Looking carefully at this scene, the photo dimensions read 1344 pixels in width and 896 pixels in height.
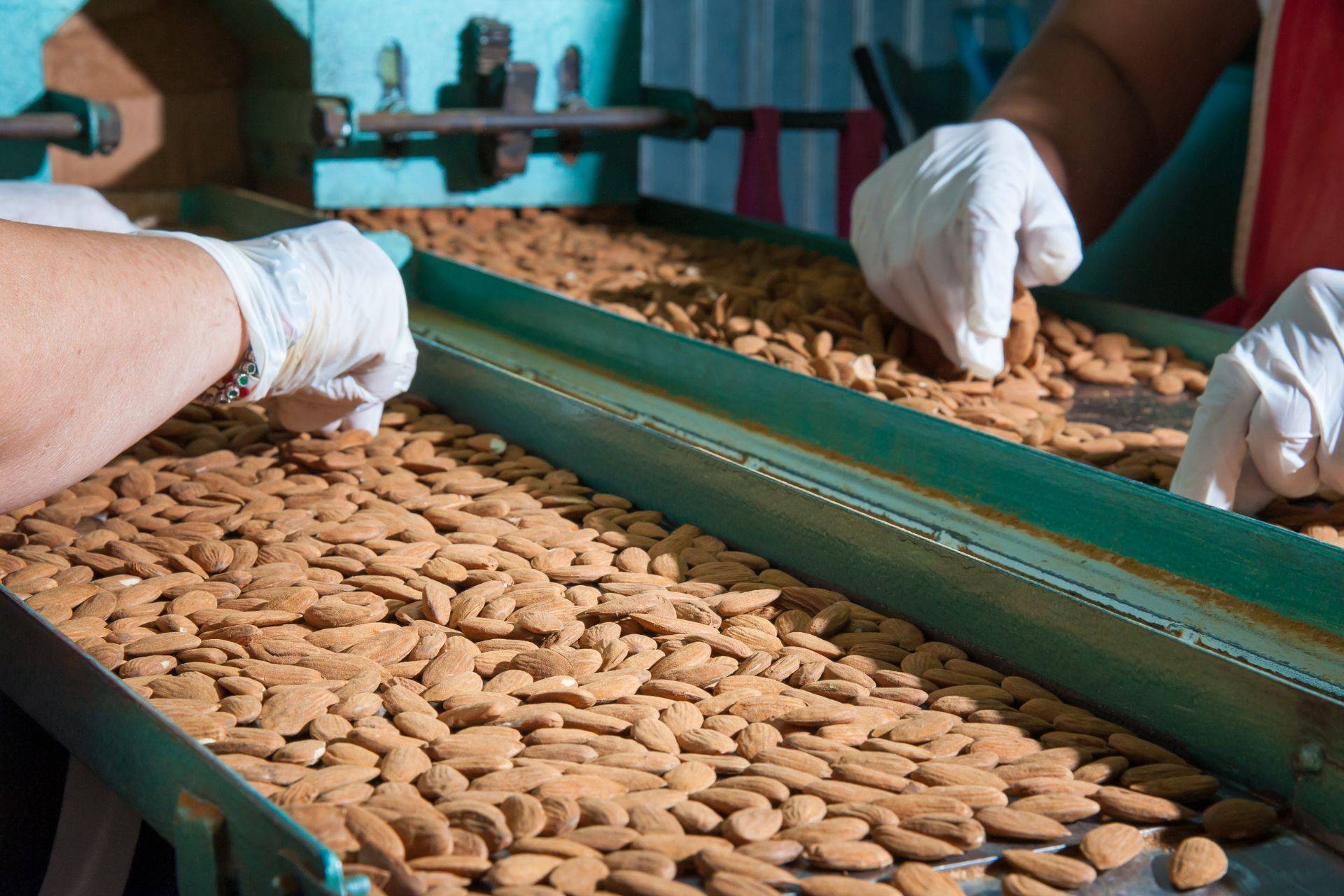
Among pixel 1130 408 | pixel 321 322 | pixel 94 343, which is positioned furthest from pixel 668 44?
pixel 94 343

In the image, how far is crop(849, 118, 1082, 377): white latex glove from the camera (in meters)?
1.98

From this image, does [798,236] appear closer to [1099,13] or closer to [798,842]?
[1099,13]

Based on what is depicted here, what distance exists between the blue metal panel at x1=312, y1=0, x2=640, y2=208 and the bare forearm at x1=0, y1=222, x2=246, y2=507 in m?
1.39

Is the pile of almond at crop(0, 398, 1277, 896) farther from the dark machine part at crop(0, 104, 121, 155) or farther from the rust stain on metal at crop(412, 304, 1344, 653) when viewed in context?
the dark machine part at crop(0, 104, 121, 155)

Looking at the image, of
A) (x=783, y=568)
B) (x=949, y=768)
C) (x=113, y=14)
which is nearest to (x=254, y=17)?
(x=113, y=14)

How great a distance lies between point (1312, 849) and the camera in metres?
0.96

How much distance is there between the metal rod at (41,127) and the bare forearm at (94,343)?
3.74 feet

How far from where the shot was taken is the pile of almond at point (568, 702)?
0.92m

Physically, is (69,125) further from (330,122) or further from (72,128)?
(330,122)

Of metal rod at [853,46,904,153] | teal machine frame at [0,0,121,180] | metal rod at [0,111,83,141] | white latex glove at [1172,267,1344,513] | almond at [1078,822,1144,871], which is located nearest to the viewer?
almond at [1078,822,1144,871]

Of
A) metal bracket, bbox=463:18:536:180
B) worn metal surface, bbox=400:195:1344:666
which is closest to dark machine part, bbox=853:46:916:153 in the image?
metal bracket, bbox=463:18:536:180

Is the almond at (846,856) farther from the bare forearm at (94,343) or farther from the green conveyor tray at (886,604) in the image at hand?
the bare forearm at (94,343)

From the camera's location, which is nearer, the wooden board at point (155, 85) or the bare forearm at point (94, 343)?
the bare forearm at point (94, 343)

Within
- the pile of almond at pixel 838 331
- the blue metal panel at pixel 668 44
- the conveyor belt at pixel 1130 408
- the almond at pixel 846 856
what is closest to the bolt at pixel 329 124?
the pile of almond at pixel 838 331
